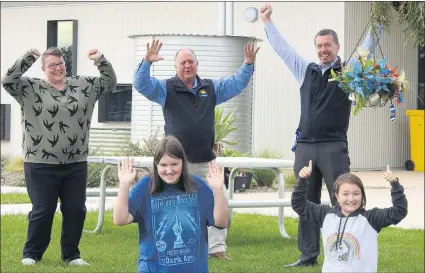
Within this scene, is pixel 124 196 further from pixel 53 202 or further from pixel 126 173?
pixel 53 202

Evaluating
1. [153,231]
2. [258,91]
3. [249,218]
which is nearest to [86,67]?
[258,91]

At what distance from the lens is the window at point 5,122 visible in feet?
79.2

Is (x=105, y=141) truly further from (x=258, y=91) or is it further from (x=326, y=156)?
(x=326, y=156)

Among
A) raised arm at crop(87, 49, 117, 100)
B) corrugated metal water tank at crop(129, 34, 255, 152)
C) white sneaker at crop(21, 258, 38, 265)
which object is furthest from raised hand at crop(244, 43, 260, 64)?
corrugated metal water tank at crop(129, 34, 255, 152)

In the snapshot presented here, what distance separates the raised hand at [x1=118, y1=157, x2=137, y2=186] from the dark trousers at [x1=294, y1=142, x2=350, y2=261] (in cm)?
279

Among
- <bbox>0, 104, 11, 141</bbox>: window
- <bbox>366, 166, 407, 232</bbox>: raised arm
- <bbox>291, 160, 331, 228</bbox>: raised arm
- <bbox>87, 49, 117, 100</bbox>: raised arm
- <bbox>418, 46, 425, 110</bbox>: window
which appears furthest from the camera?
<bbox>0, 104, 11, 141</bbox>: window

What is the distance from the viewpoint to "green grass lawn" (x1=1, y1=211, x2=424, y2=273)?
8.50 meters

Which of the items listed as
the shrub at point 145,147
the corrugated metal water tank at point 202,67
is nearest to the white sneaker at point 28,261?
the shrub at point 145,147

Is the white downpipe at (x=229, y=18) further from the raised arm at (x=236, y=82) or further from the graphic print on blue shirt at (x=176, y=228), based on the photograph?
the graphic print on blue shirt at (x=176, y=228)

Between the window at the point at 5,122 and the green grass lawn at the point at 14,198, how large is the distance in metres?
9.20

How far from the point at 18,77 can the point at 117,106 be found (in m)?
14.5

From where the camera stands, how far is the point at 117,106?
2261cm

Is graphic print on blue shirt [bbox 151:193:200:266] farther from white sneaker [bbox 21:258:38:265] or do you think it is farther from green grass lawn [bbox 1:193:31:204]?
green grass lawn [bbox 1:193:31:204]

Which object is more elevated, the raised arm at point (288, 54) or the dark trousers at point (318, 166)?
the raised arm at point (288, 54)
